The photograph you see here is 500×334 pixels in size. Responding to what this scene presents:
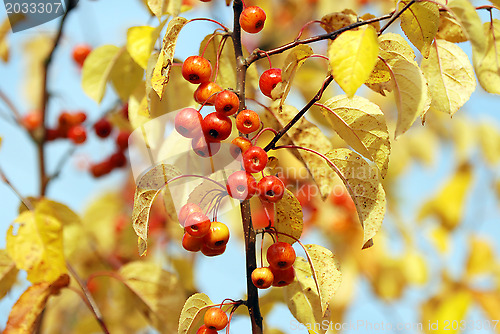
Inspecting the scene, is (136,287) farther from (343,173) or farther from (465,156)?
(465,156)

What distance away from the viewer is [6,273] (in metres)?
1.29

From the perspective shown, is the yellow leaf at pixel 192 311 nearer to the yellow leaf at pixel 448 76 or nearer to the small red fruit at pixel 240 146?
the small red fruit at pixel 240 146

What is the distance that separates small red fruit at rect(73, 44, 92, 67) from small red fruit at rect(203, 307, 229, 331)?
2116 mm

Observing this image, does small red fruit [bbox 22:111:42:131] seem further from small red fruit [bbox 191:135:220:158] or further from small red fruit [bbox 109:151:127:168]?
small red fruit [bbox 191:135:220:158]

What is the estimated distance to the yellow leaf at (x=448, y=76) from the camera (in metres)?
0.97

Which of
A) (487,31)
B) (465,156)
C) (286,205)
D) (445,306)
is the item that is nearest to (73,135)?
(286,205)

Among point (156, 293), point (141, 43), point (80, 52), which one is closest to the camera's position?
point (141, 43)

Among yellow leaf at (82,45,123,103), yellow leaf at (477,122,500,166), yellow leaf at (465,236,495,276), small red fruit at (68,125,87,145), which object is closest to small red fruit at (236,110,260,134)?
yellow leaf at (82,45,123,103)

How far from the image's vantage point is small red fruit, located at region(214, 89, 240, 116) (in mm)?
855

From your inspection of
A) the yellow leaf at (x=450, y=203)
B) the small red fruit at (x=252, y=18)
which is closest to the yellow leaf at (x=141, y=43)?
the small red fruit at (x=252, y=18)

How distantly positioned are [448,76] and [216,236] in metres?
0.63

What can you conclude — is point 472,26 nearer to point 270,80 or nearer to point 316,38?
point 316,38

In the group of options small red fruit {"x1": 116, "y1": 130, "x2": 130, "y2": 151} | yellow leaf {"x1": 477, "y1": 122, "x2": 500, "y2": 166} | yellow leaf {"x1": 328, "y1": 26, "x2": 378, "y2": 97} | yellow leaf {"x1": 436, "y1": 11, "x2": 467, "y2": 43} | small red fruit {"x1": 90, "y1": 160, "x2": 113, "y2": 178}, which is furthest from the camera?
yellow leaf {"x1": 477, "y1": 122, "x2": 500, "y2": 166}

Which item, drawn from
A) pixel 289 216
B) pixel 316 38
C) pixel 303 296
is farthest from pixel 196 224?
pixel 316 38
